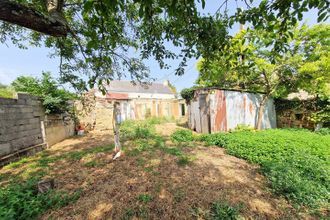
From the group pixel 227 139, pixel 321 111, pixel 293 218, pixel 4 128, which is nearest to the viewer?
pixel 293 218

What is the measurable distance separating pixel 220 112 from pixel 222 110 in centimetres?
15

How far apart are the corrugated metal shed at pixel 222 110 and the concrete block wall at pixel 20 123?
22.5 ft

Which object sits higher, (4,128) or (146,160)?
(4,128)

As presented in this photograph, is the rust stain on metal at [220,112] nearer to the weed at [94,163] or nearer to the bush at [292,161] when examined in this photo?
the bush at [292,161]

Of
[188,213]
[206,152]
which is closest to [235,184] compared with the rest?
[188,213]

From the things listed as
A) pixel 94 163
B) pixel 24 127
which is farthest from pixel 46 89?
pixel 94 163

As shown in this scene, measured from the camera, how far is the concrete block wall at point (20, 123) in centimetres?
442

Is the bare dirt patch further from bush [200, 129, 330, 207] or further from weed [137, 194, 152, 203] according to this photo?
bush [200, 129, 330, 207]

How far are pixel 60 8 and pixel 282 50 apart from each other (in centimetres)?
306

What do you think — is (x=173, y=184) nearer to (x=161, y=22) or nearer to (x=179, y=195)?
(x=179, y=195)

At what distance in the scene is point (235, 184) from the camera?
3232mm

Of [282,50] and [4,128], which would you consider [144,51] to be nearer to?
[282,50]

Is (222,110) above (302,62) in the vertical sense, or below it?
below

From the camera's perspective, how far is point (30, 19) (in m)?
1.69
